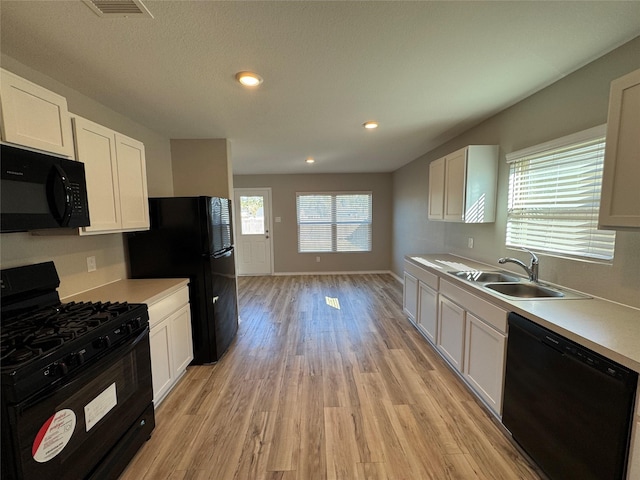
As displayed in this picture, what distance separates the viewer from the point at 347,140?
3539mm

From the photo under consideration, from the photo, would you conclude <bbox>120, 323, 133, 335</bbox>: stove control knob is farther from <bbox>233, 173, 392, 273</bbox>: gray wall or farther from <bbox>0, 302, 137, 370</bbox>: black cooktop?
<bbox>233, 173, 392, 273</bbox>: gray wall

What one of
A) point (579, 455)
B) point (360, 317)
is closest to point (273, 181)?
point (360, 317)

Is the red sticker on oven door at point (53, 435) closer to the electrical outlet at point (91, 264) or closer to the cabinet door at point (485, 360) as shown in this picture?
the electrical outlet at point (91, 264)

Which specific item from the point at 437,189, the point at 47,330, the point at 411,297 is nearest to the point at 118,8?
the point at 47,330

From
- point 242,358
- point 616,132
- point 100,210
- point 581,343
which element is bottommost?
point 242,358

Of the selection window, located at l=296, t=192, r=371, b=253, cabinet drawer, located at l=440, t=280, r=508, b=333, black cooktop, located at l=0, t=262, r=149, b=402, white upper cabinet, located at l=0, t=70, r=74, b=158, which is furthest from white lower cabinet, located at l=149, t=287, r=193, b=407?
window, located at l=296, t=192, r=371, b=253

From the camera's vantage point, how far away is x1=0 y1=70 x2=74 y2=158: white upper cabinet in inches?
49.4

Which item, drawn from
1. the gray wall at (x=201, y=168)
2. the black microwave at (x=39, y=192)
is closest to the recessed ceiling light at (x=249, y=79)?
the black microwave at (x=39, y=192)

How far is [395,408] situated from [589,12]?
2.67 meters

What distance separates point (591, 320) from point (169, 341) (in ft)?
9.25

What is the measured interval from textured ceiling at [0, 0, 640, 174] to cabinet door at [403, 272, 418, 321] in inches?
77.3

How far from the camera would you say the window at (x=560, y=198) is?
1772 millimetres

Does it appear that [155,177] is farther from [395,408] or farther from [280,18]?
[395,408]

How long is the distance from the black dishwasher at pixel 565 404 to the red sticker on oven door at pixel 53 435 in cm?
238
